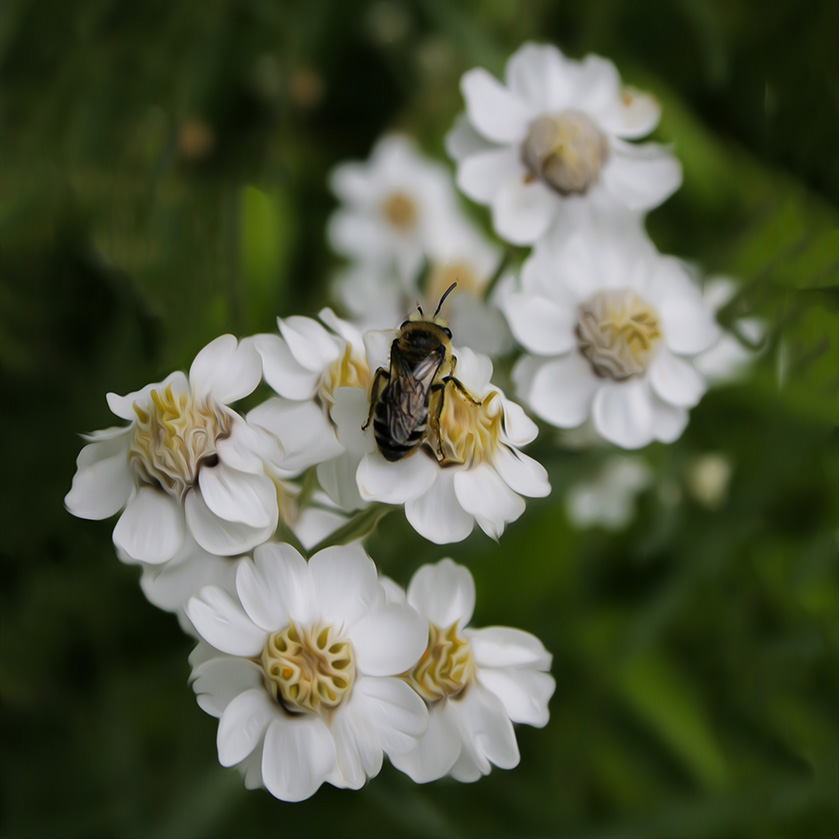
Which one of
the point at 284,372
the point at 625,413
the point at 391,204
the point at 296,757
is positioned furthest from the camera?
the point at 391,204

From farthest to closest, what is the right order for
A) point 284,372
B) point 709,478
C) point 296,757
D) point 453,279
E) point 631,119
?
point 453,279, point 709,478, point 631,119, point 284,372, point 296,757

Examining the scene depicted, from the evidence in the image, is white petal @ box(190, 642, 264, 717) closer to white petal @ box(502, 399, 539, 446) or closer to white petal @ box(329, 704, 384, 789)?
white petal @ box(329, 704, 384, 789)

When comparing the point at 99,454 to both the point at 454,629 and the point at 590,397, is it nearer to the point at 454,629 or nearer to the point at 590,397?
the point at 454,629

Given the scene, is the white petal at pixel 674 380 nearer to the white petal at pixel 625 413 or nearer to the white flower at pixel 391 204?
the white petal at pixel 625 413

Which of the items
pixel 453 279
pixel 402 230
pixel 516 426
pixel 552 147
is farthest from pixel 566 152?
pixel 402 230

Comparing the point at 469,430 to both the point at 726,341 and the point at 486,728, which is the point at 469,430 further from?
the point at 726,341

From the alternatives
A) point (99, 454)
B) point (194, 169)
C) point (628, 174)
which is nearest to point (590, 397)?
point (628, 174)

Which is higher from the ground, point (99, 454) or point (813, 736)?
point (99, 454)
